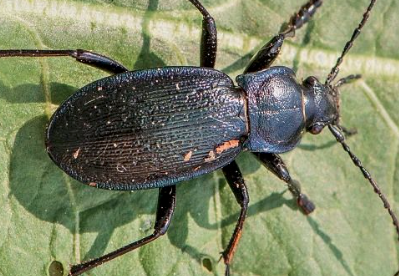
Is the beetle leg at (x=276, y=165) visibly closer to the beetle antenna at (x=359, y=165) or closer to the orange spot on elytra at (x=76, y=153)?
the beetle antenna at (x=359, y=165)

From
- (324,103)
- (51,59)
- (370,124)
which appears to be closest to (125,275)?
(51,59)

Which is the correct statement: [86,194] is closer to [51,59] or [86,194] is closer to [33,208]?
[33,208]

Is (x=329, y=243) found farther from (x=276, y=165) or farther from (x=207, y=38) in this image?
(x=207, y=38)

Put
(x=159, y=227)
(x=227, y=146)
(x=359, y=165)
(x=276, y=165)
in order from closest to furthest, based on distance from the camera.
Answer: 1. (x=227, y=146)
2. (x=159, y=227)
3. (x=276, y=165)
4. (x=359, y=165)

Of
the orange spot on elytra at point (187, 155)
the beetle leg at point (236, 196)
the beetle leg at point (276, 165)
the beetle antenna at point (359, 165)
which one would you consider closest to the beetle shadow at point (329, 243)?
the beetle leg at point (276, 165)

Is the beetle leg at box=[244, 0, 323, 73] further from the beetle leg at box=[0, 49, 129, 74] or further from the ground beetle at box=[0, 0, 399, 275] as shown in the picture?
the beetle leg at box=[0, 49, 129, 74]

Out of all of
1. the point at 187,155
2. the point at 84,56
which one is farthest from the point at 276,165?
the point at 84,56

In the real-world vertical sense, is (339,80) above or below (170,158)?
above
